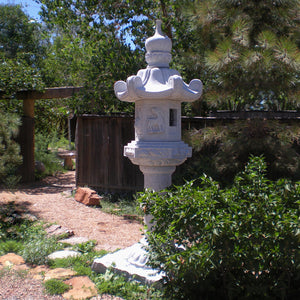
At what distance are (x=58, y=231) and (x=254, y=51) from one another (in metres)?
3.92

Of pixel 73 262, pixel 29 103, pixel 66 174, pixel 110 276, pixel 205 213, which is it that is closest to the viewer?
pixel 205 213

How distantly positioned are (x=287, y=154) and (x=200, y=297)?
2539 millimetres

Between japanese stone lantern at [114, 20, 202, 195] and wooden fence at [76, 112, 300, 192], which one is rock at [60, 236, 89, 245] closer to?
japanese stone lantern at [114, 20, 202, 195]

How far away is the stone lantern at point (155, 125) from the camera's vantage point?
3766 millimetres

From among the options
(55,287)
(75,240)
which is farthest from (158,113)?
(75,240)

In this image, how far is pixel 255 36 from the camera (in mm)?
5297

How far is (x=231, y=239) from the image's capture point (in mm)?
2799

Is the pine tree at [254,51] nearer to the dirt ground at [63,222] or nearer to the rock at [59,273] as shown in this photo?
the dirt ground at [63,222]

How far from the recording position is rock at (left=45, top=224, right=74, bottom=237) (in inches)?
205

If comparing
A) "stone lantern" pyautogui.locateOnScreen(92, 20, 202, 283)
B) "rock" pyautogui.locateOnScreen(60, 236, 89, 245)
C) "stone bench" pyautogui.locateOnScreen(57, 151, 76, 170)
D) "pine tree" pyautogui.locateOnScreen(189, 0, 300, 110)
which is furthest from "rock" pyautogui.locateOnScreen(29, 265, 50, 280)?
"stone bench" pyautogui.locateOnScreen(57, 151, 76, 170)

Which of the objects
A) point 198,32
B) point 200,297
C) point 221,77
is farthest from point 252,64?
point 200,297

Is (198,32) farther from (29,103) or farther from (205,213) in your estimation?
(29,103)

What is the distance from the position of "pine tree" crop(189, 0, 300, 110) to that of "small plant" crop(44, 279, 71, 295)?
3.19 metres

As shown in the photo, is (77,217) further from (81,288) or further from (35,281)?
(81,288)
